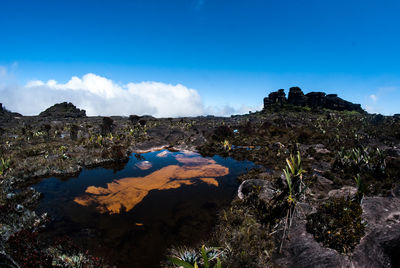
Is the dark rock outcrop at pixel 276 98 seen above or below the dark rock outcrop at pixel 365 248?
above

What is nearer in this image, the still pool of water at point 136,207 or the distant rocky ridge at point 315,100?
the still pool of water at point 136,207

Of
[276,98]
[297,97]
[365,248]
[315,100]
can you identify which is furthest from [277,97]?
[365,248]

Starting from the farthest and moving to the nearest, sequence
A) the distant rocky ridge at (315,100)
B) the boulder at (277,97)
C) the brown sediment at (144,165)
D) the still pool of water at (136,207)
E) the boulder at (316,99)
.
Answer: the boulder at (277,97), the boulder at (316,99), the distant rocky ridge at (315,100), the brown sediment at (144,165), the still pool of water at (136,207)

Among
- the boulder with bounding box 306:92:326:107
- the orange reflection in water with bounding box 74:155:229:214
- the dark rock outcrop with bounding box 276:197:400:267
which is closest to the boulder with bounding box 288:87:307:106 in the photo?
the boulder with bounding box 306:92:326:107

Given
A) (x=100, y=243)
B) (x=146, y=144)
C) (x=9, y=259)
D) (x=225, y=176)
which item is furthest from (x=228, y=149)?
(x=9, y=259)

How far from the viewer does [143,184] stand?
19.4 m

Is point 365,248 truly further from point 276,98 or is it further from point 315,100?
point 276,98

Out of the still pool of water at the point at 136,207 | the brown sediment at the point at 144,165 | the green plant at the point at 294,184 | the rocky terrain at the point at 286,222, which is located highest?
the green plant at the point at 294,184

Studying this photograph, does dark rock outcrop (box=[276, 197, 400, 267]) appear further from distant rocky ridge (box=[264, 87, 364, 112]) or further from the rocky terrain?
distant rocky ridge (box=[264, 87, 364, 112])

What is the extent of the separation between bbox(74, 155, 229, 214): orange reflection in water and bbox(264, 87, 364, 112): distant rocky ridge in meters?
130

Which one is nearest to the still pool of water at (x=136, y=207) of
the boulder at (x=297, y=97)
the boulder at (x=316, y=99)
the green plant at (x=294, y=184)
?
the green plant at (x=294, y=184)

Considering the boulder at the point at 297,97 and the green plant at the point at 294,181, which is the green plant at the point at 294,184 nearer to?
the green plant at the point at 294,181

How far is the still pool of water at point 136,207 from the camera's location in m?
10.4

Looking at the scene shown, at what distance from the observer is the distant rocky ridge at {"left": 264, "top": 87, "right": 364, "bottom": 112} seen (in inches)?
4771
